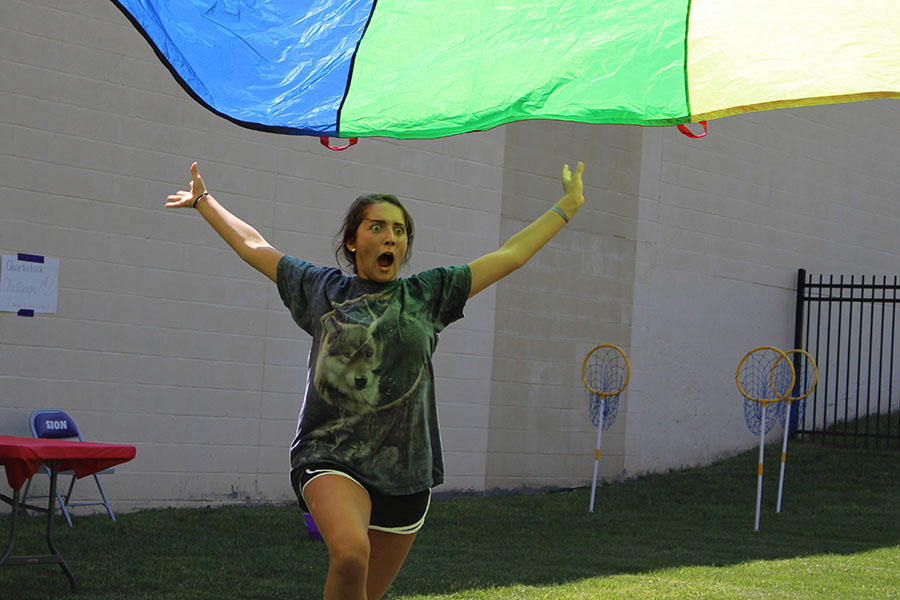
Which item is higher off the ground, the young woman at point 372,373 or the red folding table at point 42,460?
the young woman at point 372,373

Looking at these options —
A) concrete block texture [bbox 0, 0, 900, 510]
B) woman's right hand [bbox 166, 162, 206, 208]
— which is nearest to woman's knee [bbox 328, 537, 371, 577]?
woman's right hand [bbox 166, 162, 206, 208]

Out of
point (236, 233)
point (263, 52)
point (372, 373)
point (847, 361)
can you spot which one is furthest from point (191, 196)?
point (847, 361)

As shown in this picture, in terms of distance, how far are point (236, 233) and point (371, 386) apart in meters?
0.76

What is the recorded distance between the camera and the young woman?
130 inches

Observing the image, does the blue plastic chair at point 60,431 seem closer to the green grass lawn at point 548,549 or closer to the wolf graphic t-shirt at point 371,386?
the green grass lawn at point 548,549

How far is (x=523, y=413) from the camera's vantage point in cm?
1182

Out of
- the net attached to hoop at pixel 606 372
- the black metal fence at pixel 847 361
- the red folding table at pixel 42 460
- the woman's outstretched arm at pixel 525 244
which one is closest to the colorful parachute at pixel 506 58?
the woman's outstretched arm at pixel 525 244

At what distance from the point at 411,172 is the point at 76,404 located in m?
4.17

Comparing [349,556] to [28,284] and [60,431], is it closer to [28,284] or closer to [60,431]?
[60,431]

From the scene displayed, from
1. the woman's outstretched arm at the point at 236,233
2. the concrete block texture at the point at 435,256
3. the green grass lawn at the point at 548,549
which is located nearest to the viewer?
the woman's outstretched arm at the point at 236,233

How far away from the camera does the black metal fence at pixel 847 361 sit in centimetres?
1452

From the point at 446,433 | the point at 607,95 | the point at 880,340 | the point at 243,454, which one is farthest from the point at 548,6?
the point at 880,340

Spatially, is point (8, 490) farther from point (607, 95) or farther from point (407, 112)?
point (607, 95)

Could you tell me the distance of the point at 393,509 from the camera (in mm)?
3402
